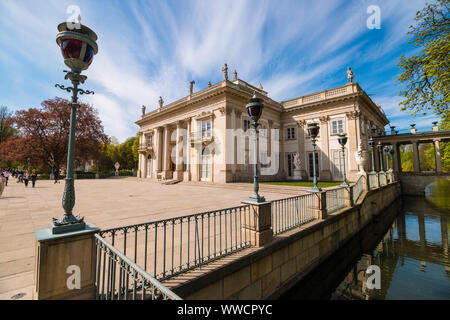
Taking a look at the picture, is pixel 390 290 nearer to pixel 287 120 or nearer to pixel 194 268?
pixel 194 268

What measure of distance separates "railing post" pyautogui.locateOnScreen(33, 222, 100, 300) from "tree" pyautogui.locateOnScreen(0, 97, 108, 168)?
35532 millimetres

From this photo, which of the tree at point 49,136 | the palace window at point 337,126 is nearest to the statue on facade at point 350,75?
the palace window at point 337,126

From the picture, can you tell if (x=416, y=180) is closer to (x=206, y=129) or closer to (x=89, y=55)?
(x=206, y=129)

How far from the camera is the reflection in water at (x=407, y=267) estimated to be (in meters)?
5.50

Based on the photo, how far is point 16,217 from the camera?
6.54m

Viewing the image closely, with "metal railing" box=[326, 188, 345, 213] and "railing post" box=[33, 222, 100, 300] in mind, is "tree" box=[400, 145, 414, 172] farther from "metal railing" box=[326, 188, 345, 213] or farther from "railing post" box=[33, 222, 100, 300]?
"railing post" box=[33, 222, 100, 300]

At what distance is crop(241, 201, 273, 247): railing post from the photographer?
4.24 meters

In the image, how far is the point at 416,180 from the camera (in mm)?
24938

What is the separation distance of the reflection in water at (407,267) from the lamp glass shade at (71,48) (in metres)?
7.88

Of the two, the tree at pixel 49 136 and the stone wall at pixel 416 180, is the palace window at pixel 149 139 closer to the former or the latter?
the tree at pixel 49 136

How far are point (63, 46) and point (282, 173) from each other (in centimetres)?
2539

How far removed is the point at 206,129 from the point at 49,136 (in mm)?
25357

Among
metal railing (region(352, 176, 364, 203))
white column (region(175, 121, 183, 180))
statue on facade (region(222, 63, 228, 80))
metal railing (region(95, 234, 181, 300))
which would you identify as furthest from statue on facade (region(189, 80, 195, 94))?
metal railing (region(95, 234, 181, 300))

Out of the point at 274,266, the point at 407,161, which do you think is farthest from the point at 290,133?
the point at 407,161
